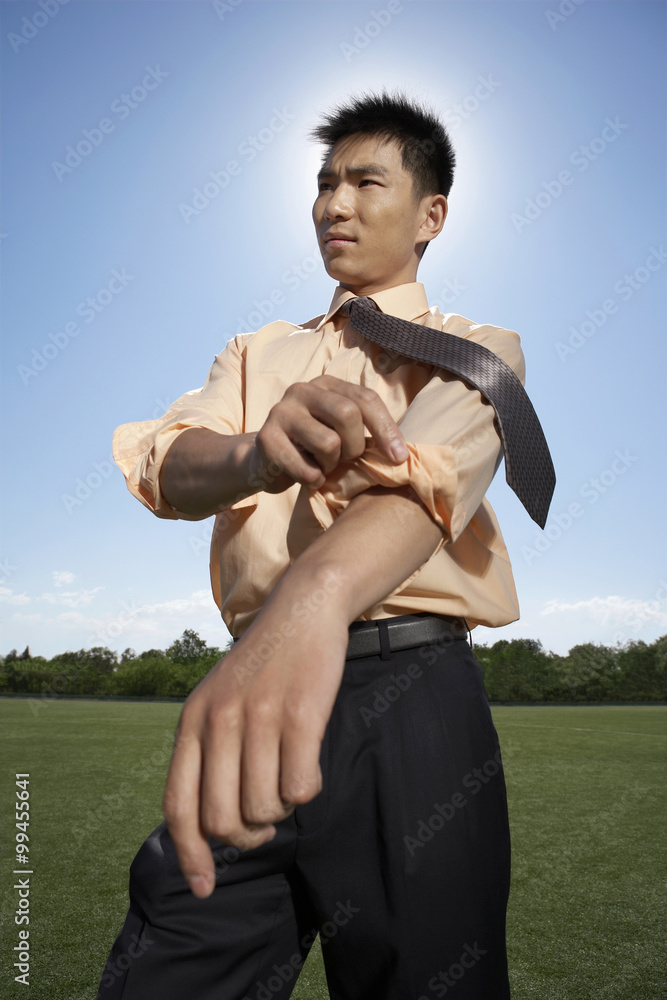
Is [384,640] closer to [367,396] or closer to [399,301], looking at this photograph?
[367,396]

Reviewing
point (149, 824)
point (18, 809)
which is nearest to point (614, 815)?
point (149, 824)

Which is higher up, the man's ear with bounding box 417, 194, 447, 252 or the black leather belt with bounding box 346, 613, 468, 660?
the man's ear with bounding box 417, 194, 447, 252

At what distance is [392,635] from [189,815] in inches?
23.4

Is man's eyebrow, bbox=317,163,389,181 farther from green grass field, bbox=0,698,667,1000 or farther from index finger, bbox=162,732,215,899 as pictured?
green grass field, bbox=0,698,667,1000

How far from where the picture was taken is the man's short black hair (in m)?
1.30

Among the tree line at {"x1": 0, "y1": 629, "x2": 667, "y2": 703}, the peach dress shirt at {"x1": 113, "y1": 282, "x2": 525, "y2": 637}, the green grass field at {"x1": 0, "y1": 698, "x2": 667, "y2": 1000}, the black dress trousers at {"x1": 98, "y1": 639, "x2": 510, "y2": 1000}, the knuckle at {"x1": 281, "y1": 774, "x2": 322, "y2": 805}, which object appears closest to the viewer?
the knuckle at {"x1": 281, "y1": 774, "x2": 322, "y2": 805}

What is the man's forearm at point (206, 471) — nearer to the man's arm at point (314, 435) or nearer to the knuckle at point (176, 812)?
the man's arm at point (314, 435)

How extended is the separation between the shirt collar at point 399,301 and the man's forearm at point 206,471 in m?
0.44

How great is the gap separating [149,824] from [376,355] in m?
5.25

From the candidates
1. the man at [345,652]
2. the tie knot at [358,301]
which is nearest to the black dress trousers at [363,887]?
the man at [345,652]

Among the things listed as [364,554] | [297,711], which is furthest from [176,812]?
[364,554]

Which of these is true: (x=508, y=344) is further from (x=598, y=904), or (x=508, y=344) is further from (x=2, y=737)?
(x=2, y=737)

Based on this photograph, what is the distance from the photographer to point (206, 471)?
88 cm

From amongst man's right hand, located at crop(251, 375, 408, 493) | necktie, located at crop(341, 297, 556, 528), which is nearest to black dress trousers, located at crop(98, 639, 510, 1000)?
necktie, located at crop(341, 297, 556, 528)
